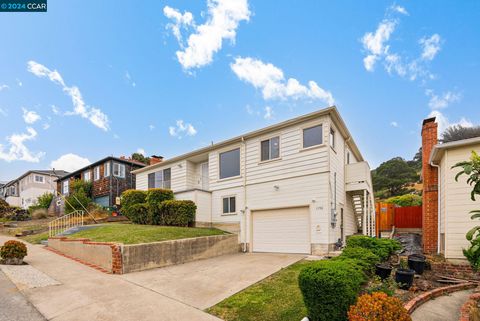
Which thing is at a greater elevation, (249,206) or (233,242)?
(249,206)

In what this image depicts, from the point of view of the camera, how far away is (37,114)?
58.2 feet

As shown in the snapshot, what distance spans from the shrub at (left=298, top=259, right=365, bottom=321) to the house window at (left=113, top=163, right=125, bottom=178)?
23464mm

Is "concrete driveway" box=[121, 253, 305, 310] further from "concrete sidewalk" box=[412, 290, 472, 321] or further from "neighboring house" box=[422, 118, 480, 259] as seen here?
"neighboring house" box=[422, 118, 480, 259]

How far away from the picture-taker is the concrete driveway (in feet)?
21.0

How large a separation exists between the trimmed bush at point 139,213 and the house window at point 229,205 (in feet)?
15.4

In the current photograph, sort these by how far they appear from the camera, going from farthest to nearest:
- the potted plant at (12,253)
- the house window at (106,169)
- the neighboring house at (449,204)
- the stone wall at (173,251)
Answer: the house window at (106,169) < the potted plant at (12,253) < the stone wall at (173,251) < the neighboring house at (449,204)

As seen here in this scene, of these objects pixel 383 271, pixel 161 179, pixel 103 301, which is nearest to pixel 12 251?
pixel 103 301

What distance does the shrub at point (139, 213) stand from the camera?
629 inches

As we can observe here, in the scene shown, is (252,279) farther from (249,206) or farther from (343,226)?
(343,226)

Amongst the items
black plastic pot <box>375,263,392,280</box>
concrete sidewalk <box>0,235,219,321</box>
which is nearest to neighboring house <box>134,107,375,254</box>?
black plastic pot <box>375,263,392,280</box>

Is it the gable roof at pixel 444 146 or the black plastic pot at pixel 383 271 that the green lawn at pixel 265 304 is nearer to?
the black plastic pot at pixel 383 271

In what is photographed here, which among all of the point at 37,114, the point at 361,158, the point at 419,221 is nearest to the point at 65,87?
the point at 37,114

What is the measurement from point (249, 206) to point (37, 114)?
1578cm

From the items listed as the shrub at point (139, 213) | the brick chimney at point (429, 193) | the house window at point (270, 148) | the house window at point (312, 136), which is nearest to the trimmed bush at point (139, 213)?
the shrub at point (139, 213)
